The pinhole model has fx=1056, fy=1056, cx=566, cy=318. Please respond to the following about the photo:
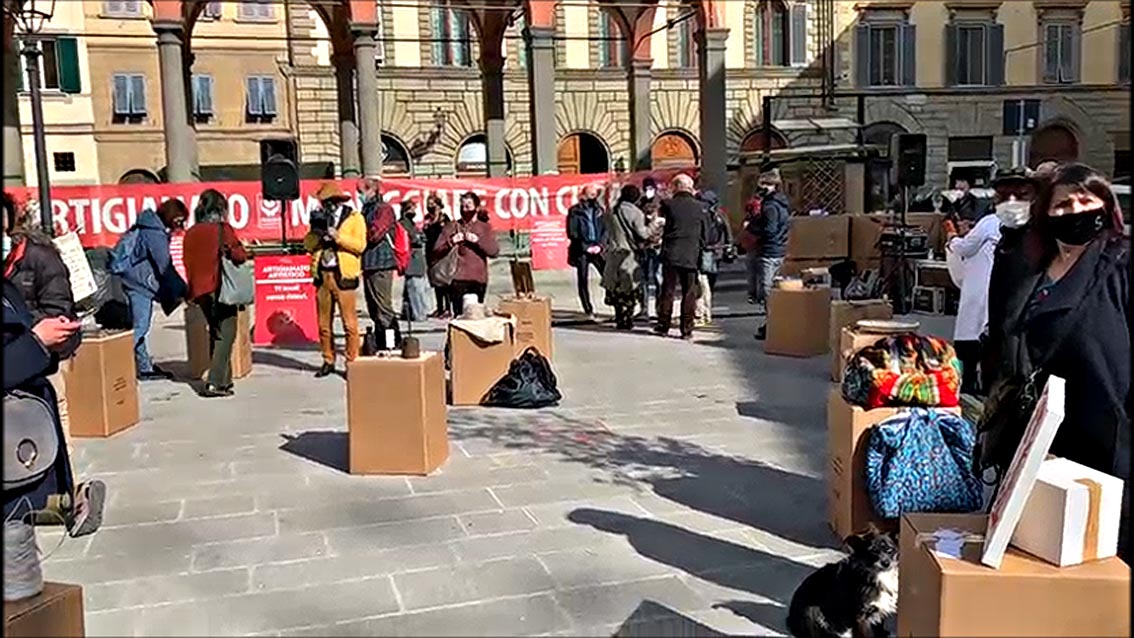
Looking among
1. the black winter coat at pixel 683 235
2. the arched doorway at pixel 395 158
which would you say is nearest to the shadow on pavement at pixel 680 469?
the black winter coat at pixel 683 235

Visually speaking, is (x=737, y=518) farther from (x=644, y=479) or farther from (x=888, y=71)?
(x=888, y=71)

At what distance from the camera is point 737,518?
4.77 m

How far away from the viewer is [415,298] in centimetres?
1224

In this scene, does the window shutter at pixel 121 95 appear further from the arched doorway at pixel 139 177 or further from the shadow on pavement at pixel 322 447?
the shadow on pavement at pixel 322 447

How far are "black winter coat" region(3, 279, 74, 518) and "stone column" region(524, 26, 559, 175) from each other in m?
12.9

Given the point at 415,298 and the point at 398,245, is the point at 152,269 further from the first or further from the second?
the point at 415,298

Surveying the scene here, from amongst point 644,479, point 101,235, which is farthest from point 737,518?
point 101,235

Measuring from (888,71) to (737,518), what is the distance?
3201 centimetres

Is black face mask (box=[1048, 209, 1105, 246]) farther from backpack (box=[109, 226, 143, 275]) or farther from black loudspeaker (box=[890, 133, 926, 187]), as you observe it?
black loudspeaker (box=[890, 133, 926, 187])

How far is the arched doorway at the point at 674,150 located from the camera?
33.7 m

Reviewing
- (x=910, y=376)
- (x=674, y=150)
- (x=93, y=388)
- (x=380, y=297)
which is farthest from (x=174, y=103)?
(x=674, y=150)

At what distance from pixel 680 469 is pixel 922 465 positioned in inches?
75.0

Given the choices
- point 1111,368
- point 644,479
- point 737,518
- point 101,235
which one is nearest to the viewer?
point 1111,368

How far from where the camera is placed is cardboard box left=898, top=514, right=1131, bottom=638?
98.8 inches
